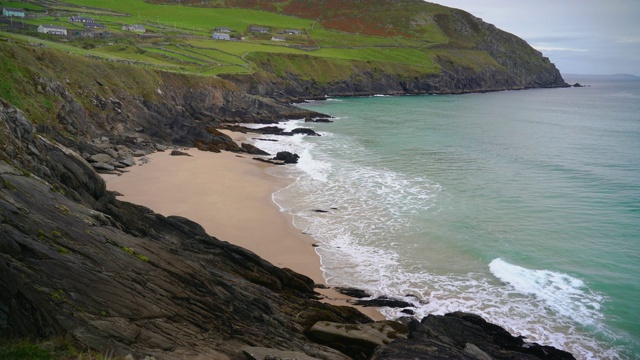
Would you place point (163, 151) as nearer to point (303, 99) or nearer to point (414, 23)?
point (303, 99)

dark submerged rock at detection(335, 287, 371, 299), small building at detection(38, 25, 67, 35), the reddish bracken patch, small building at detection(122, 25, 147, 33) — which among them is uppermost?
the reddish bracken patch

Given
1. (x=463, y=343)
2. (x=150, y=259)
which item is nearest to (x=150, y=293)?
(x=150, y=259)

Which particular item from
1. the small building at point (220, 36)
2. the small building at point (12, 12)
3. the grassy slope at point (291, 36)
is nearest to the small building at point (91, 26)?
the grassy slope at point (291, 36)

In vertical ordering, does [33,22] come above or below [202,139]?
above

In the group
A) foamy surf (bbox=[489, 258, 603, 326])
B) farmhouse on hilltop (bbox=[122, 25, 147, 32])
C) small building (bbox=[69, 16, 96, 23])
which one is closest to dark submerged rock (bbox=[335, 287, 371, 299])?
foamy surf (bbox=[489, 258, 603, 326])

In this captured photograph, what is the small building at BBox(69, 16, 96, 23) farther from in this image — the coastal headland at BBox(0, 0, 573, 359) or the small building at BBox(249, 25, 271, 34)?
the coastal headland at BBox(0, 0, 573, 359)

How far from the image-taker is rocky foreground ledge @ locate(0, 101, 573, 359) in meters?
10.1

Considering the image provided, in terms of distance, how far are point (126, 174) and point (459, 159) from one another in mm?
28858

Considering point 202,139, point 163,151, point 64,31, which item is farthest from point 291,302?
point 64,31

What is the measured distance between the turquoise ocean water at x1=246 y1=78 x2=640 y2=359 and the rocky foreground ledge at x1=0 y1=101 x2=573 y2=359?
2.71m

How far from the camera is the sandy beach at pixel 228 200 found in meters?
22.5

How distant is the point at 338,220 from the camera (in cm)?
2731

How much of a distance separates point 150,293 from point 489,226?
19898mm

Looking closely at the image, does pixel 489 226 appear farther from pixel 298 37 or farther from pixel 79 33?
pixel 298 37
